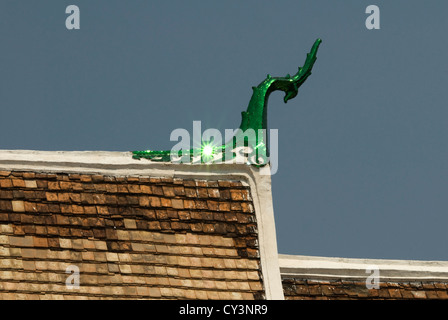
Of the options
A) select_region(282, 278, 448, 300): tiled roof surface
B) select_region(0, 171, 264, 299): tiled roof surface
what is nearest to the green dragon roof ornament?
select_region(0, 171, 264, 299): tiled roof surface

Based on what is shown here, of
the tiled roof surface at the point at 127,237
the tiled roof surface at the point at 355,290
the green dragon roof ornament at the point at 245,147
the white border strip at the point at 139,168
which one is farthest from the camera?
the tiled roof surface at the point at 355,290

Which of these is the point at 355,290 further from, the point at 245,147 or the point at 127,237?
the point at 127,237

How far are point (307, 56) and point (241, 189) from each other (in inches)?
99.1

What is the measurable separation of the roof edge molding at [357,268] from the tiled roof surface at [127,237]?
4.44 ft

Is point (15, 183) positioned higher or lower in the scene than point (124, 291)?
higher

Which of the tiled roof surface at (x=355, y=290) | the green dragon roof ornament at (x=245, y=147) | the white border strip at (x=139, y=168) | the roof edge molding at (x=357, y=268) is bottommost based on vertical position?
the tiled roof surface at (x=355, y=290)

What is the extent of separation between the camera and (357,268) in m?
25.4

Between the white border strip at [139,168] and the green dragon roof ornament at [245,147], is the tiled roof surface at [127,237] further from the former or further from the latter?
the green dragon roof ornament at [245,147]

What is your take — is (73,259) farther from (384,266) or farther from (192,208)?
(384,266)

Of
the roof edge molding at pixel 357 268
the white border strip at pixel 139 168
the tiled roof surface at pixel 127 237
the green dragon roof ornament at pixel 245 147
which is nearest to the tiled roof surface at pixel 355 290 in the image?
the roof edge molding at pixel 357 268

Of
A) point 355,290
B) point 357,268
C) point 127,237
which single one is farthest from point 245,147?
point 355,290

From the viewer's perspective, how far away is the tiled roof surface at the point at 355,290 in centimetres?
2497

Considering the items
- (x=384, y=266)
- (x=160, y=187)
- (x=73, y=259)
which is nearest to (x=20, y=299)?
(x=73, y=259)

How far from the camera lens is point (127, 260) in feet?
76.3
